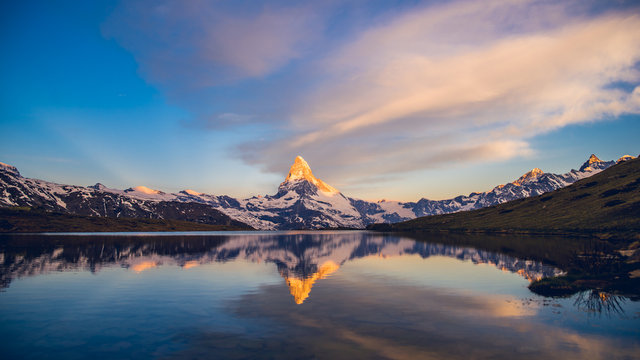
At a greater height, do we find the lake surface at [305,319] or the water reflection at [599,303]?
the water reflection at [599,303]

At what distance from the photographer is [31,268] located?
6788 cm

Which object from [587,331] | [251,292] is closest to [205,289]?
[251,292]

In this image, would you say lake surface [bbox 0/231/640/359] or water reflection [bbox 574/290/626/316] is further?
water reflection [bbox 574/290/626/316]

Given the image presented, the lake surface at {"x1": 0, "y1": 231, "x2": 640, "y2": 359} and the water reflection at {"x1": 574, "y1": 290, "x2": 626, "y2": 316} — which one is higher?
the water reflection at {"x1": 574, "y1": 290, "x2": 626, "y2": 316}

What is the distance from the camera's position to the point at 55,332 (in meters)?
28.9

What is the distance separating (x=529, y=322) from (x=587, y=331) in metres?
3.97

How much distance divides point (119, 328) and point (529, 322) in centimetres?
3281

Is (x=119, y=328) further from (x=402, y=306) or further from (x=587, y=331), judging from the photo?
(x=587, y=331)

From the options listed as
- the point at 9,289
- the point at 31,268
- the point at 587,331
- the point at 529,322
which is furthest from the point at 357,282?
the point at 31,268

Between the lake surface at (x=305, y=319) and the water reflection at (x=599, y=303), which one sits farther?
the water reflection at (x=599, y=303)

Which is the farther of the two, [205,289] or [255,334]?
[205,289]

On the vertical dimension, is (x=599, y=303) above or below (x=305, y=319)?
above

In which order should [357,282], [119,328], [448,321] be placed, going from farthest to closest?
1. [357,282]
2. [448,321]
3. [119,328]

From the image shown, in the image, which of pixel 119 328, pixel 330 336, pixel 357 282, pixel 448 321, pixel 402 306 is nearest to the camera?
pixel 330 336
